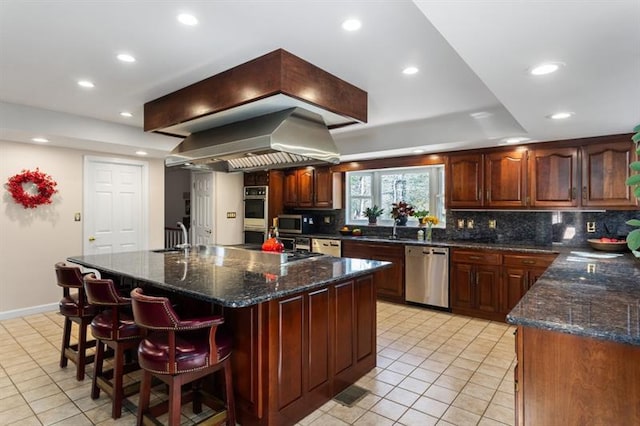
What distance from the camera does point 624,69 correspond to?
2025mm

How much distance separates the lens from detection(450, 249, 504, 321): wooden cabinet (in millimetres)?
4332

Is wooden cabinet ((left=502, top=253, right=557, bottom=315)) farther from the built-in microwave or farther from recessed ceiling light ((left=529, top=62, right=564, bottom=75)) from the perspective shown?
the built-in microwave

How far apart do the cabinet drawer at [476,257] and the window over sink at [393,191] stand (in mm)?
847

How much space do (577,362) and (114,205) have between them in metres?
5.72

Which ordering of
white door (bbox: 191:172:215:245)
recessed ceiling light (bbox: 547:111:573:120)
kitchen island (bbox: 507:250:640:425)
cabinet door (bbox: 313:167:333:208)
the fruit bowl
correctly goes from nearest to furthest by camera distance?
kitchen island (bbox: 507:250:640:425) → recessed ceiling light (bbox: 547:111:573:120) → the fruit bowl → cabinet door (bbox: 313:167:333:208) → white door (bbox: 191:172:215:245)

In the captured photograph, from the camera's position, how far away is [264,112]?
9.55 ft

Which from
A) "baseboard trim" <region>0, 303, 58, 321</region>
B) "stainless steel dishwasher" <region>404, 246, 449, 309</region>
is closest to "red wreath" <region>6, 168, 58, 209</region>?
"baseboard trim" <region>0, 303, 58, 321</region>

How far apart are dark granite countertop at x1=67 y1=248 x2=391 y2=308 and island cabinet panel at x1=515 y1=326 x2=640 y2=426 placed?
1.19 m

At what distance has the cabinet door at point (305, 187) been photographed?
20.7ft

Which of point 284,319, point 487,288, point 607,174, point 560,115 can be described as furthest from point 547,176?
point 284,319

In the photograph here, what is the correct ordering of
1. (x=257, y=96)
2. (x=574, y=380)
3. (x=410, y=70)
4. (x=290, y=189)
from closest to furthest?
1. (x=574, y=380)
2. (x=257, y=96)
3. (x=410, y=70)
4. (x=290, y=189)

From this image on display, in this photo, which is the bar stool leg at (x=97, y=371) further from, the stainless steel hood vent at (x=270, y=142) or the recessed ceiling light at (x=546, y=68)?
the recessed ceiling light at (x=546, y=68)

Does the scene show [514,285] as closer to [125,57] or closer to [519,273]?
[519,273]

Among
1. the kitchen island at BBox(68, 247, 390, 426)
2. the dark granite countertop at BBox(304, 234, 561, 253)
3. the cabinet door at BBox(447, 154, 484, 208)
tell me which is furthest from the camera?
the cabinet door at BBox(447, 154, 484, 208)
